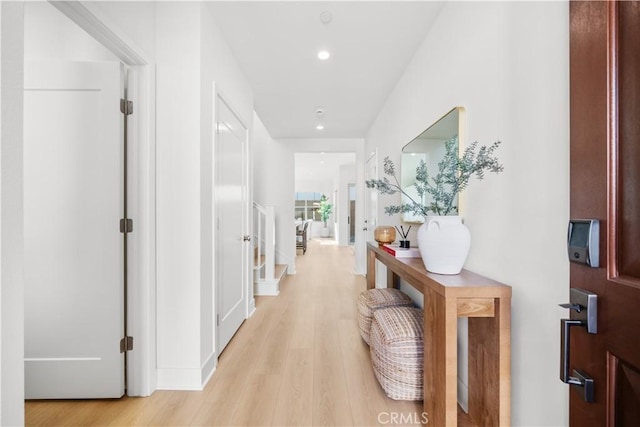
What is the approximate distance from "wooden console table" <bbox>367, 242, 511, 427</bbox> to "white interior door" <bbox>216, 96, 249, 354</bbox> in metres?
1.56

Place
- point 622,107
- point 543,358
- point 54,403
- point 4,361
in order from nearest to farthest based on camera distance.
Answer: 1. point 622,107
2. point 4,361
3. point 543,358
4. point 54,403

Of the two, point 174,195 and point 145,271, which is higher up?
point 174,195

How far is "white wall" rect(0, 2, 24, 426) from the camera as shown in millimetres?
773

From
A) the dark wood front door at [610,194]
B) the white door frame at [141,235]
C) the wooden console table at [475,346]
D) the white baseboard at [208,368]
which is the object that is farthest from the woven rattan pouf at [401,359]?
the white door frame at [141,235]

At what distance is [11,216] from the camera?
80 cm

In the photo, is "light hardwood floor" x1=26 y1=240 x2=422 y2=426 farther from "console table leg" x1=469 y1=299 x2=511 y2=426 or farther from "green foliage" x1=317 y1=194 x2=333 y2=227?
"green foliage" x1=317 y1=194 x2=333 y2=227

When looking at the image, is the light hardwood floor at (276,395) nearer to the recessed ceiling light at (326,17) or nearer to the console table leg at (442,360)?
the console table leg at (442,360)

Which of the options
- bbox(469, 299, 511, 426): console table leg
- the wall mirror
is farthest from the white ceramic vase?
the wall mirror

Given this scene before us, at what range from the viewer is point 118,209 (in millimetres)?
1675

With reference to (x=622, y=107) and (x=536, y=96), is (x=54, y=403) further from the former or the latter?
(x=536, y=96)

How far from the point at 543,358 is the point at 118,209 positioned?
221cm

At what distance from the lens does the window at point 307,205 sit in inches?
515

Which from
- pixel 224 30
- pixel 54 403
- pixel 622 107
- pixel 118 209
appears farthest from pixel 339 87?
pixel 54 403

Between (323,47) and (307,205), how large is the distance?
1087 cm
